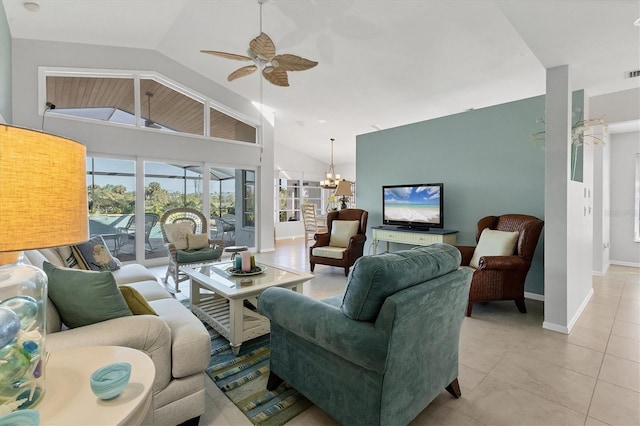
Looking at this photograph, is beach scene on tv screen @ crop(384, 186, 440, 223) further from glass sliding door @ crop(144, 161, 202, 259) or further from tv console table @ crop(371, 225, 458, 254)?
glass sliding door @ crop(144, 161, 202, 259)

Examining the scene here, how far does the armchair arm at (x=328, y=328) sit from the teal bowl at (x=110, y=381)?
2.68ft

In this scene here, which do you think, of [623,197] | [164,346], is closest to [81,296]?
[164,346]

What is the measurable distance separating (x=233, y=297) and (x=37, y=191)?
1757 millimetres

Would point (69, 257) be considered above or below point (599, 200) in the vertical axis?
below

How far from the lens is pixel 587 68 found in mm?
2863

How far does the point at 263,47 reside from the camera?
2842 mm

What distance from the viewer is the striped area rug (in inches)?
67.0

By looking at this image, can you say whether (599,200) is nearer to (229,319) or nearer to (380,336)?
(380,336)

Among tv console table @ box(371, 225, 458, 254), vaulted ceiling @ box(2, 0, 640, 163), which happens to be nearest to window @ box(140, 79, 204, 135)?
vaulted ceiling @ box(2, 0, 640, 163)

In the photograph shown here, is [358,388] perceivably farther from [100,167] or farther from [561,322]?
[100,167]

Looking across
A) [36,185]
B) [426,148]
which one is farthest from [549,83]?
[36,185]

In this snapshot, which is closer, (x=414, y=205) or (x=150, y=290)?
(x=150, y=290)

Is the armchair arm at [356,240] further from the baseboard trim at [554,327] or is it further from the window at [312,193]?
the window at [312,193]

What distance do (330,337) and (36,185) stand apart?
1.21m
